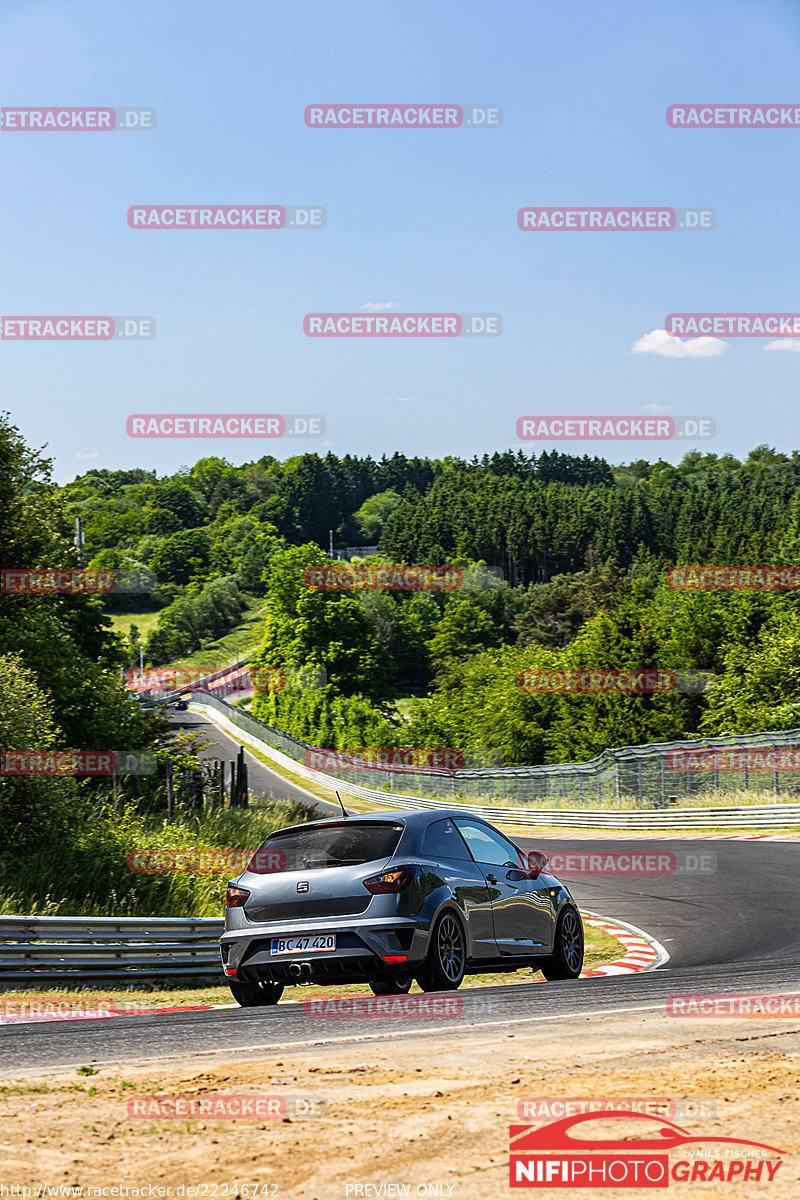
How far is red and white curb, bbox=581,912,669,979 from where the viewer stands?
13.2 m

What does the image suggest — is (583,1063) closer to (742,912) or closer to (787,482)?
(742,912)

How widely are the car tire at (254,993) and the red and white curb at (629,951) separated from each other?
3299 millimetres

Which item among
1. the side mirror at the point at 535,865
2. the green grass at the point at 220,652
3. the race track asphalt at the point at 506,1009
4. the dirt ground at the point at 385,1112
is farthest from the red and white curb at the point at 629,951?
the green grass at the point at 220,652

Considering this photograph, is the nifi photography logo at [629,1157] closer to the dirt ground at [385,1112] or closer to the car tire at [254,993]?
the dirt ground at [385,1112]

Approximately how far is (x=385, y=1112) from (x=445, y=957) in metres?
4.23

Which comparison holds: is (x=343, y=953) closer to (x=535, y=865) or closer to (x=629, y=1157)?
(x=535, y=865)

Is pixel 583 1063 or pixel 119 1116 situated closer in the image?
pixel 119 1116

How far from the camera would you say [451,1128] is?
4434mm

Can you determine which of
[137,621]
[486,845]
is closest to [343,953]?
[486,845]

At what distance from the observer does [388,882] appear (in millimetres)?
8516

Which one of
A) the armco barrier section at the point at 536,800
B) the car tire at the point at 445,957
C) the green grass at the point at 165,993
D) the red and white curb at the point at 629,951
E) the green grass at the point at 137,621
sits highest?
the green grass at the point at 137,621

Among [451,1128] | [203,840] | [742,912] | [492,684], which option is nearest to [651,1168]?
[451,1128]

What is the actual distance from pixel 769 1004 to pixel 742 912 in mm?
9959

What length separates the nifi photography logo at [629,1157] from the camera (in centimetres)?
391
